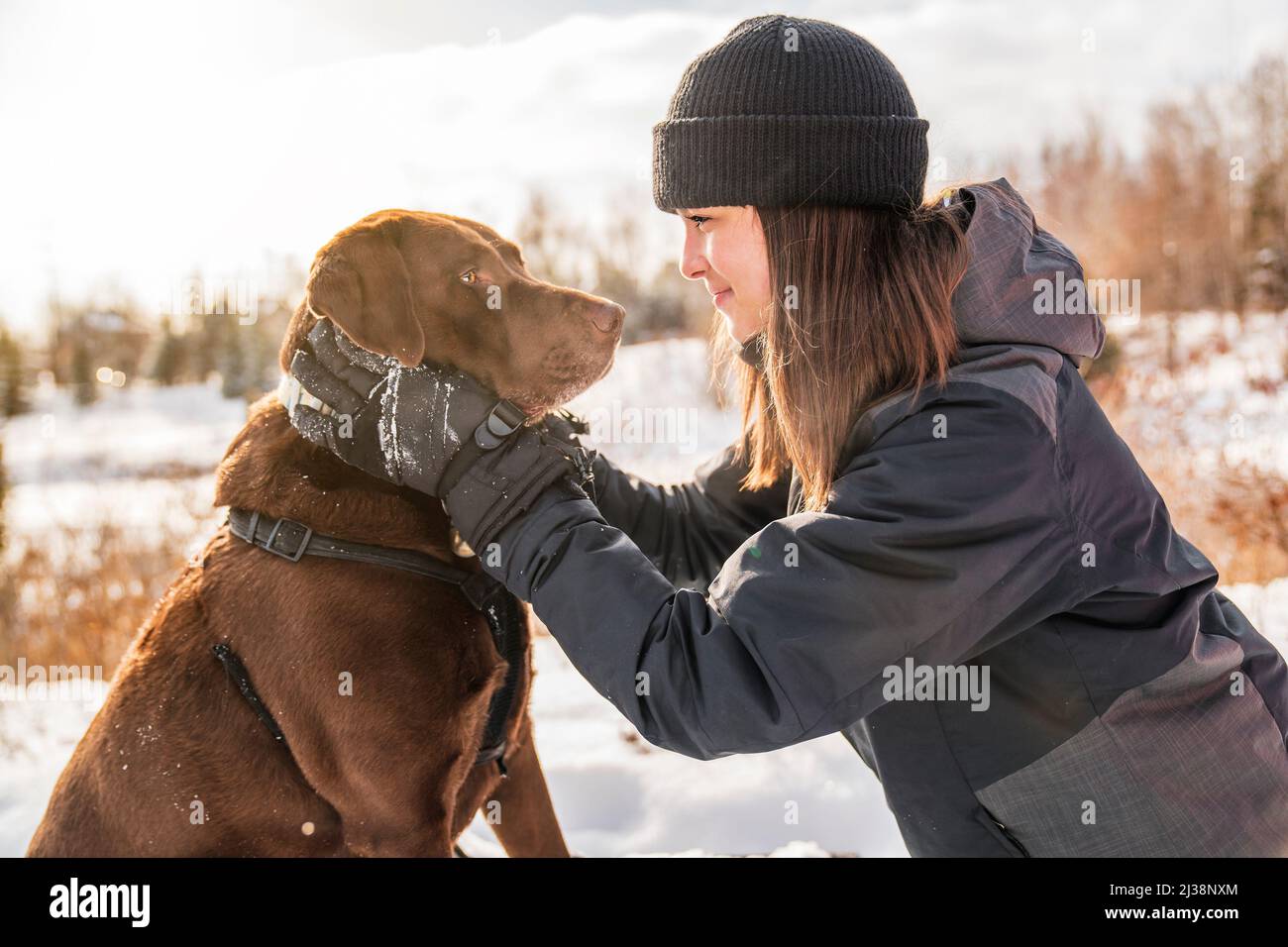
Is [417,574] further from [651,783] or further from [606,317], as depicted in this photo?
[651,783]

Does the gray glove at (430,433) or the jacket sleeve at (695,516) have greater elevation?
the gray glove at (430,433)

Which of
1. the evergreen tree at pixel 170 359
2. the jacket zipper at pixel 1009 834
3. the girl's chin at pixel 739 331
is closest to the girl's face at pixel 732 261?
the girl's chin at pixel 739 331

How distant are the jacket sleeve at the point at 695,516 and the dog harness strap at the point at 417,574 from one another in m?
0.59

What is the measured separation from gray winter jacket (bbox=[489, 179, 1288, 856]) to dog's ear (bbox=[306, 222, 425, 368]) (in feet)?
1.74

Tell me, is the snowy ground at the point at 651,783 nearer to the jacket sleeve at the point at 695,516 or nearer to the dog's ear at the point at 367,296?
the jacket sleeve at the point at 695,516

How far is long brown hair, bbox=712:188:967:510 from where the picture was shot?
1.92m

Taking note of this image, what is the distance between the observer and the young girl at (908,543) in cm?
173

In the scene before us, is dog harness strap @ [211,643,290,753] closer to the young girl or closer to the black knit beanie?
the young girl

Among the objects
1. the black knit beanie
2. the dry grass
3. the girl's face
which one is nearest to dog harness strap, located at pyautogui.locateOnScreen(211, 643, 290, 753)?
the girl's face

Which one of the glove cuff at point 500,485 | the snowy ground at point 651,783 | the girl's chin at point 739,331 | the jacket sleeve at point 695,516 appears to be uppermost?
the girl's chin at point 739,331

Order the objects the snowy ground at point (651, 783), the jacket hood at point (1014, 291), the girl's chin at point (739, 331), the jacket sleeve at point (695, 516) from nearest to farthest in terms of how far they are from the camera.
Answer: the jacket hood at point (1014, 291) → the girl's chin at point (739, 331) → the jacket sleeve at point (695, 516) → the snowy ground at point (651, 783)

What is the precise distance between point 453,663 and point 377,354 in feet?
2.39

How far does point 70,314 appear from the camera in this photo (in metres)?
24.3
